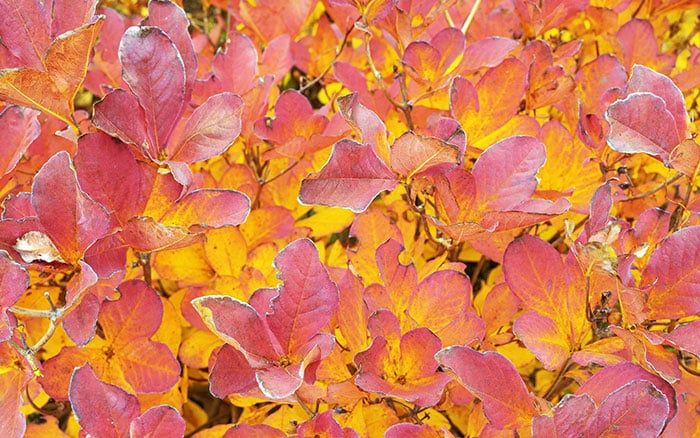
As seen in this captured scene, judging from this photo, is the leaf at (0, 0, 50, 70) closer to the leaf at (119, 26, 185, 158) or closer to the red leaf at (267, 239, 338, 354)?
the leaf at (119, 26, 185, 158)

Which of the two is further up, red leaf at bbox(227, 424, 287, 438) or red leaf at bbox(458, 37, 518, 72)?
red leaf at bbox(458, 37, 518, 72)

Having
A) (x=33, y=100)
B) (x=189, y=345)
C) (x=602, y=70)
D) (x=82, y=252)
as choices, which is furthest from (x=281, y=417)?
(x=602, y=70)

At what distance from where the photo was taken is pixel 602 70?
0.85 metres

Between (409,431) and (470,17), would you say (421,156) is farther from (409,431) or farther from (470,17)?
(470,17)

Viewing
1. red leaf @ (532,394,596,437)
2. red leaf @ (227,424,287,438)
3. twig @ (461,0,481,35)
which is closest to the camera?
red leaf @ (532,394,596,437)

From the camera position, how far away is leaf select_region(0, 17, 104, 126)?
1.85 feet

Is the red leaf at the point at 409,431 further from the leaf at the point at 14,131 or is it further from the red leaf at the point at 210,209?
the leaf at the point at 14,131

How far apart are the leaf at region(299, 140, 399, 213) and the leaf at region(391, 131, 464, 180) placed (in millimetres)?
20

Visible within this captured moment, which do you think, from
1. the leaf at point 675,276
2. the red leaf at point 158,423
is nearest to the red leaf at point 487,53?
the leaf at point 675,276

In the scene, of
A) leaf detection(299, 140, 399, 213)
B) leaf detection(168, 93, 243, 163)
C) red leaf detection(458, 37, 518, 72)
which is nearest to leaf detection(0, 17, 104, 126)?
leaf detection(168, 93, 243, 163)

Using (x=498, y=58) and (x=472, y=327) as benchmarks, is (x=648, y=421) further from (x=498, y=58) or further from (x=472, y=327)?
(x=498, y=58)

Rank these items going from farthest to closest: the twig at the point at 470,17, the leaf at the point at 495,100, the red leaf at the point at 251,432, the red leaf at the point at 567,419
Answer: the twig at the point at 470,17 < the leaf at the point at 495,100 < the red leaf at the point at 251,432 < the red leaf at the point at 567,419

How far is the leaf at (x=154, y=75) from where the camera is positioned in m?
0.60

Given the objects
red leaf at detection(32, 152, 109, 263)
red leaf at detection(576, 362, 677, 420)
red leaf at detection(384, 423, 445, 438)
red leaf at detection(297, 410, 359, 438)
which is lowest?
red leaf at detection(384, 423, 445, 438)
